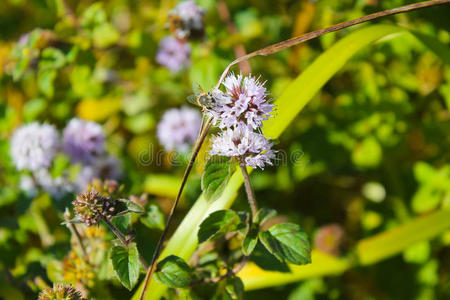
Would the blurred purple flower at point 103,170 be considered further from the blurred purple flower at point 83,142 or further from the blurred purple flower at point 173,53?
the blurred purple flower at point 173,53

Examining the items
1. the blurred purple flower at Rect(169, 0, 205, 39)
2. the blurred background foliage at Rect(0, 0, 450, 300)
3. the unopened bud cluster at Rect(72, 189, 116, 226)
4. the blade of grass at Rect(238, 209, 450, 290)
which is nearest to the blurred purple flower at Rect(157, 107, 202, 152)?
the blurred background foliage at Rect(0, 0, 450, 300)

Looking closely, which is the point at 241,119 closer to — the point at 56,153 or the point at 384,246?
the point at 384,246

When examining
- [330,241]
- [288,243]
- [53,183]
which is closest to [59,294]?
[288,243]

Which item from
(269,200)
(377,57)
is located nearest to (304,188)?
(269,200)

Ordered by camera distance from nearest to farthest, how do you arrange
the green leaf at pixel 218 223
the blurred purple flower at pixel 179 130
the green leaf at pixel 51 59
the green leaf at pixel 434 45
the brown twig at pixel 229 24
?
1. the green leaf at pixel 218 223
2. the green leaf at pixel 434 45
3. the green leaf at pixel 51 59
4. the blurred purple flower at pixel 179 130
5. the brown twig at pixel 229 24

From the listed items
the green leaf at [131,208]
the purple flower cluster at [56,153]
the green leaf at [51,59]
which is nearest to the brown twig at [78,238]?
the green leaf at [131,208]

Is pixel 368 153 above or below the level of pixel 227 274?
above
